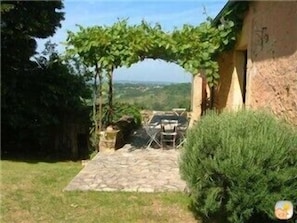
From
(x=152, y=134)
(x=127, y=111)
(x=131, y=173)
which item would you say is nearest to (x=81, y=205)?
(x=131, y=173)

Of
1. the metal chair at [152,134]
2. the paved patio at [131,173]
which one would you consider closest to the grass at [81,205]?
the paved patio at [131,173]

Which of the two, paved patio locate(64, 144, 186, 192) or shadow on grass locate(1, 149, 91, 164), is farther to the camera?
shadow on grass locate(1, 149, 91, 164)

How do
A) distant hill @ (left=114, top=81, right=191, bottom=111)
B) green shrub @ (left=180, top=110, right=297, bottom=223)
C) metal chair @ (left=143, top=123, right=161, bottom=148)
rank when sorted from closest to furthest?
green shrub @ (left=180, top=110, right=297, bottom=223) < metal chair @ (left=143, top=123, right=161, bottom=148) < distant hill @ (left=114, top=81, right=191, bottom=111)

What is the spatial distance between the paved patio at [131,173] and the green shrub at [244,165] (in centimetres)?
202

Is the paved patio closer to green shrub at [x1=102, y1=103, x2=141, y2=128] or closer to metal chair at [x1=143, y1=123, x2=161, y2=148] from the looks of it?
metal chair at [x1=143, y1=123, x2=161, y2=148]

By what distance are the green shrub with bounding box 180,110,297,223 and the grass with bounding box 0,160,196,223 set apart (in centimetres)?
90

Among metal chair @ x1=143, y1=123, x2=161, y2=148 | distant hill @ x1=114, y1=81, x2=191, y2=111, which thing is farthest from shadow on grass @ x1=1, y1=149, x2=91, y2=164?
distant hill @ x1=114, y1=81, x2=191, y2=111

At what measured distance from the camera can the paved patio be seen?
719cm

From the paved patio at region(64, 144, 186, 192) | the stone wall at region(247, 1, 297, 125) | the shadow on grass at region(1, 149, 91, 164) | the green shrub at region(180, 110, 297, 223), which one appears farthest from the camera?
the shadow on grass at region(1, 149, 91, 164)

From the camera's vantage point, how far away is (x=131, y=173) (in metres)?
8.34

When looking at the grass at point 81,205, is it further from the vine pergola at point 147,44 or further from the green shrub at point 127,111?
the green shrub at point 127,111

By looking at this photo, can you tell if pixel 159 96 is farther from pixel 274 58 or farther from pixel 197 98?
pixel 274 58

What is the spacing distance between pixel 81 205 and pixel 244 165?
276 cm

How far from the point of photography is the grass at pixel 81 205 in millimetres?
5672
